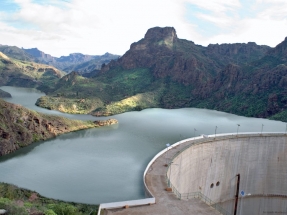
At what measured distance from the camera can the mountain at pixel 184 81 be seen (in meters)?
94.6

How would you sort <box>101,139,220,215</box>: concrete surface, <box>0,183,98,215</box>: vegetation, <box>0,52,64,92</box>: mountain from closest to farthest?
1. <box>101,139,220,215</box>: concrete surface
2. <box>0,183,98,215</box>: vegetation
3. <box>0,52,64,92</box>: mountain

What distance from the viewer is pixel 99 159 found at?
150 ft

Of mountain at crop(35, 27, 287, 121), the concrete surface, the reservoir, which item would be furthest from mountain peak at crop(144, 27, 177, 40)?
the concrete surface

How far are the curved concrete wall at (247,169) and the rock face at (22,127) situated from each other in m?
35.5

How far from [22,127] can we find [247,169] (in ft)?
144

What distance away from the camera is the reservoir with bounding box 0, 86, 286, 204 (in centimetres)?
3447

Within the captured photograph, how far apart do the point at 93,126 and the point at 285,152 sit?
4932 cm

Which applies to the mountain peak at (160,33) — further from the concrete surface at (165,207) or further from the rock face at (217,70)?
the concrete surface at (165,207)

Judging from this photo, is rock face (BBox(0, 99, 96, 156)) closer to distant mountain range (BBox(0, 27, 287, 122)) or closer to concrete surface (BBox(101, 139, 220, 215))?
distant mountain range (BBox(0, 27, 287, 122))

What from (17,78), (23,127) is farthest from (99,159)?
(17,78)

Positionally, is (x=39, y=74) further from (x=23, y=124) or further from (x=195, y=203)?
(x=195, y=203)

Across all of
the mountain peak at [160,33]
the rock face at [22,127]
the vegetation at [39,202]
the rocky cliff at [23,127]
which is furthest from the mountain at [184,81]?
the vegetation at [39,202]

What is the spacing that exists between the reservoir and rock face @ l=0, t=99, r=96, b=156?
1.86 metres

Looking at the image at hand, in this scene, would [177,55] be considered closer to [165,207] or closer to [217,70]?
[217,70]
